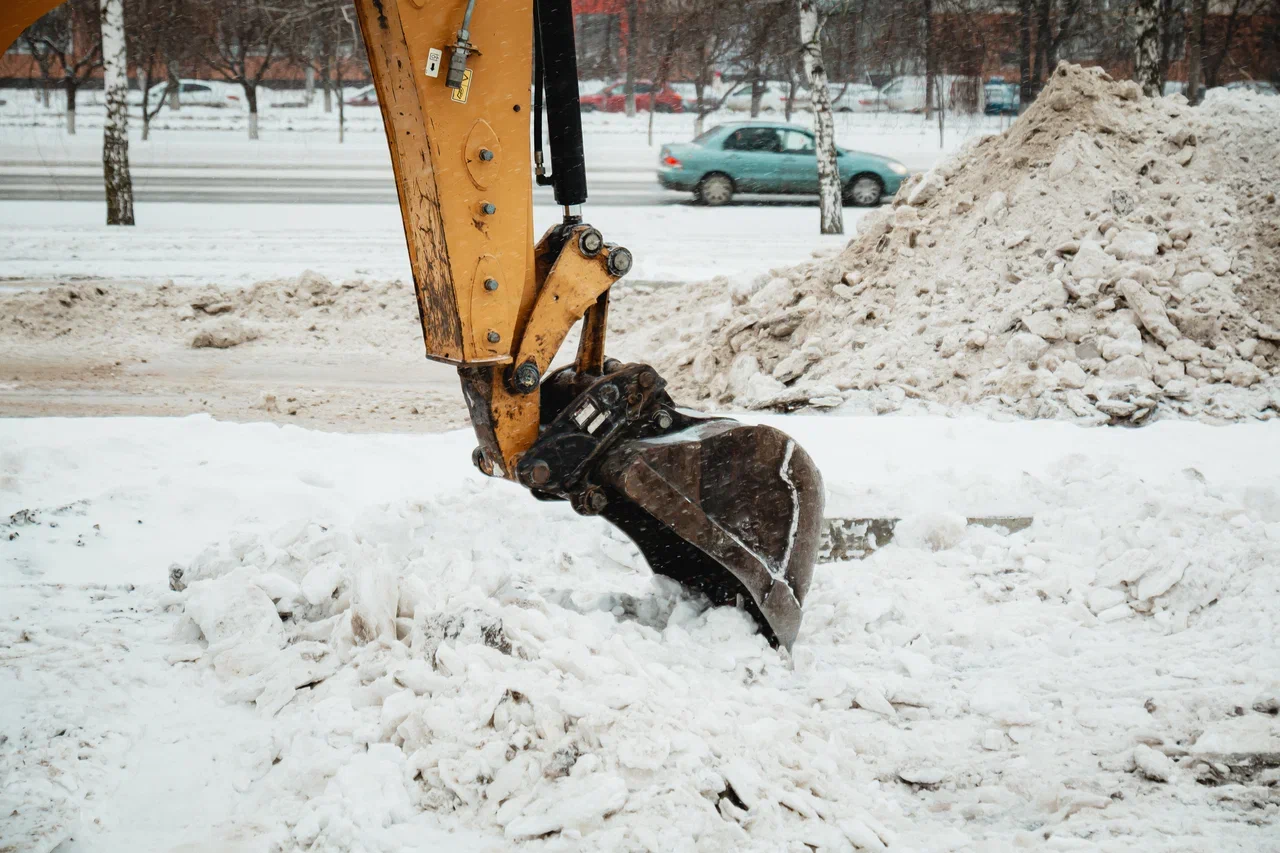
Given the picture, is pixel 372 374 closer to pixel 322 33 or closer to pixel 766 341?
pixel 766 341

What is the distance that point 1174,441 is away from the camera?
19.1ft

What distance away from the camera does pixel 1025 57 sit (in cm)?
1675

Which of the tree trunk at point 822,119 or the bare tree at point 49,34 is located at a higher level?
the bare tree at point 49,34

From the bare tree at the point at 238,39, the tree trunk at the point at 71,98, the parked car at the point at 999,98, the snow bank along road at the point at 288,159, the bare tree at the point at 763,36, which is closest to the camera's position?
the bare tree at the point at 763,36

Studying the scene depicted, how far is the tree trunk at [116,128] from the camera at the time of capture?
13406 mm

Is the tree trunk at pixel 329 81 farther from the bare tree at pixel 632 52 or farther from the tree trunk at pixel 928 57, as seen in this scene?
the tree trunk at pixel 928 57

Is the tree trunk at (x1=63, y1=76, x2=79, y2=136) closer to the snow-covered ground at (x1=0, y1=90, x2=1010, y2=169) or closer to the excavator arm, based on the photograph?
the snow-covered ground at (x1=0, y1=90, x2=1010, y2=169)

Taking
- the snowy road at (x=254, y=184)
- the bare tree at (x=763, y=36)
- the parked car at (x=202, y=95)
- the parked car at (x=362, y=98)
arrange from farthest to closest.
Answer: the parked car at (x=202, y=95) < the parked car at (x=362, y=98) < the snowy road at (x=254, y=184) < the bare tree at (x=763, y=36)

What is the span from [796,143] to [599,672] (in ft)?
50.5

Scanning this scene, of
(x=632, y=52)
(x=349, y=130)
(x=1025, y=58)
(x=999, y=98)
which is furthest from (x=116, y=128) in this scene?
(x=349, y=130)

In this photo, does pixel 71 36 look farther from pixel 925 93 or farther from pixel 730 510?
pixel 730 510

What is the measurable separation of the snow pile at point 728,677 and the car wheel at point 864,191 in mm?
12862

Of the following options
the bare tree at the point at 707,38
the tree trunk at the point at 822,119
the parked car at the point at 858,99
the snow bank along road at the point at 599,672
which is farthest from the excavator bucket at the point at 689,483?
the parked car at the point at 858,99

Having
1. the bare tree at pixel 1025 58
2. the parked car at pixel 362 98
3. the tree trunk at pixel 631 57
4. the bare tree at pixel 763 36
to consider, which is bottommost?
the bare tree at pixel 1025 58
